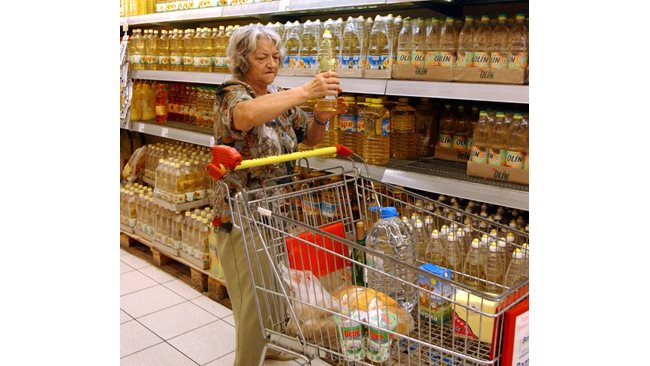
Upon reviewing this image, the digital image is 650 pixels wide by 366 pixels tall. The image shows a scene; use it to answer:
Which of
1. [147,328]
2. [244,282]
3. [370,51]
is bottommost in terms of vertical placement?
[147,328]

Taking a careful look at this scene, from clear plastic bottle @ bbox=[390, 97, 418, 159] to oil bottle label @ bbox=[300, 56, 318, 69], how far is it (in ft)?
1.76

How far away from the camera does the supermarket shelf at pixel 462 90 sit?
2.16 metres

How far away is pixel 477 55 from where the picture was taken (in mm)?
2344

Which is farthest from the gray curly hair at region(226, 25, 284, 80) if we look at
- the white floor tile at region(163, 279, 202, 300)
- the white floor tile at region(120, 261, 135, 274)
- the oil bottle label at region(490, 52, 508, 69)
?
the white floor tile at region(120, 261, 135, 274)

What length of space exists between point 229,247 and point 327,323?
2.34 ft

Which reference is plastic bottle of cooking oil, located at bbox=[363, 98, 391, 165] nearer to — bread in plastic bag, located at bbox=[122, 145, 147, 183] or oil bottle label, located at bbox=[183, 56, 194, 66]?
oil bottle label, located at bbox=[183, 56, 194, 66]

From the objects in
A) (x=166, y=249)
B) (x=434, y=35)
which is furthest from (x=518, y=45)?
(x=166, y=249)

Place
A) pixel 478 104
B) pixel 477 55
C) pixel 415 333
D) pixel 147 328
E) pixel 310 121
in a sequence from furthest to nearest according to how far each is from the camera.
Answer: pixel 147 328
pixel 478 104
pixel 310 121
pixel 477 55
pixel 415 333

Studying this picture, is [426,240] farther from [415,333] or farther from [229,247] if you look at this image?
[229,247]

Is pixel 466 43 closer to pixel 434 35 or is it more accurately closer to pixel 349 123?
pixel 434 35

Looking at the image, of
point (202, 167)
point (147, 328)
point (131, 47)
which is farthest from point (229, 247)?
point (131, 47)

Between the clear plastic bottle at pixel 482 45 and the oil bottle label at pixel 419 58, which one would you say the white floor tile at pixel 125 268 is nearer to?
the oil bottle label at pixel 419 58

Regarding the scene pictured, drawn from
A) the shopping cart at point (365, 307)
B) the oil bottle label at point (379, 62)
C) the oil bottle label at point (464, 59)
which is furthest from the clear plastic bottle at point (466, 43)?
the shopping cart at point (365, 307)

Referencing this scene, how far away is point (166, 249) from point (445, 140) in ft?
7.39
